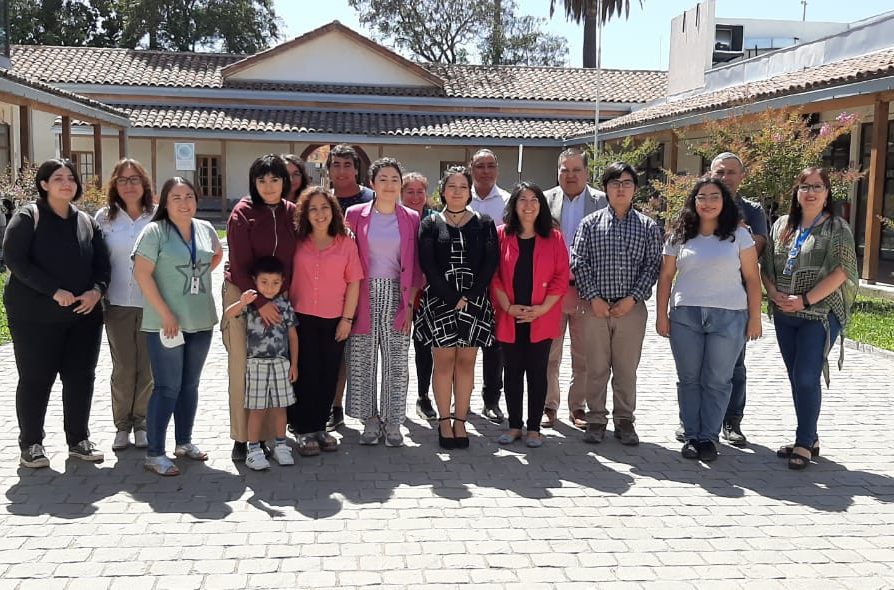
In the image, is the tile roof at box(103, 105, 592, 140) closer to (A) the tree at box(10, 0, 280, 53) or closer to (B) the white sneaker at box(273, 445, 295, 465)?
(A) the tree at box(10, 0, 280, 53)

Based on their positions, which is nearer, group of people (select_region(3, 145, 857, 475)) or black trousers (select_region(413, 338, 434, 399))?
group of people (select_region(3, 145, 857, 475))

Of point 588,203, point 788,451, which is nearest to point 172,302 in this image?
point 588,203

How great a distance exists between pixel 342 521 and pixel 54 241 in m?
2.31

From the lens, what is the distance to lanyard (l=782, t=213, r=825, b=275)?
202 inches

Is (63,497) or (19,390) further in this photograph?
(19,390)

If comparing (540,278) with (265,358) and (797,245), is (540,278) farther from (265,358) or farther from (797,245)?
(265,358)

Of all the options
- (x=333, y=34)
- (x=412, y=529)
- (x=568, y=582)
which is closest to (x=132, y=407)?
(x=412, y=529)

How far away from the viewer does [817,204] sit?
505 cm

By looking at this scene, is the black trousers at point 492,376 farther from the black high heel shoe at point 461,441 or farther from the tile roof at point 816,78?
the tile roof at point 816,78

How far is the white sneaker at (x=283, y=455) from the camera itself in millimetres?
5004

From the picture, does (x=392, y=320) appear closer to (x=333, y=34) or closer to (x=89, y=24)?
(x=333, y=34)

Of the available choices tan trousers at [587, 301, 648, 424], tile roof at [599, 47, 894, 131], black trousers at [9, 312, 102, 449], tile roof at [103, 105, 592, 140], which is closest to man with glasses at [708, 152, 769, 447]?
tan trousers at [587, 301, 648, 424]

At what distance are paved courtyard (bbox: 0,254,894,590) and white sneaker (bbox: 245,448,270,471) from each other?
0.07 m

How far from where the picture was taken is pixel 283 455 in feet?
16.5
